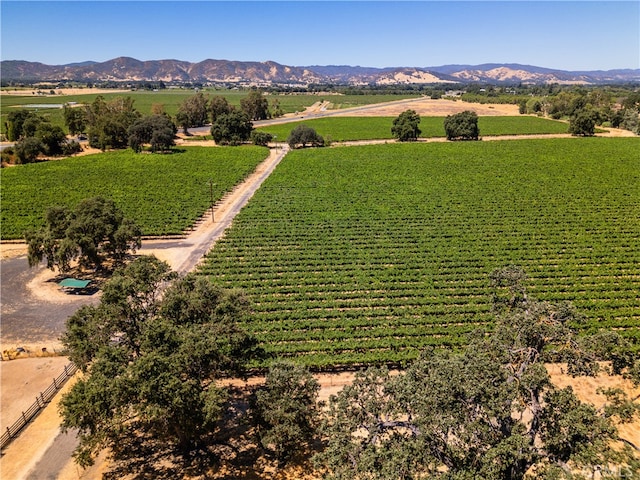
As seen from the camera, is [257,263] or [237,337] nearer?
[237,337]

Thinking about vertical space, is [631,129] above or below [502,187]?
above

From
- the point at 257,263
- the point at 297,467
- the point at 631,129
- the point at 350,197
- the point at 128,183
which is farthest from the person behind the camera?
the point at 631,129

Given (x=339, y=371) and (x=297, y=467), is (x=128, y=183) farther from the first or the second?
(x=297, y=467)

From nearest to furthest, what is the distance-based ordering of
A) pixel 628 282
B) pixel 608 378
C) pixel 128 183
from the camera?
pixel 608 378 < pixel 628 282 < pixel 128 183

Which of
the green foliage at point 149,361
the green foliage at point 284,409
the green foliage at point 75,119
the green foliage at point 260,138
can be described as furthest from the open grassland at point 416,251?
the green foliage at point 75,119

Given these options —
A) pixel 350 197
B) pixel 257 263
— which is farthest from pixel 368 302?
pixel 350 197

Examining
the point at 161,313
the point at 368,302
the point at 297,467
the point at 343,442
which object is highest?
the point at 161,313
